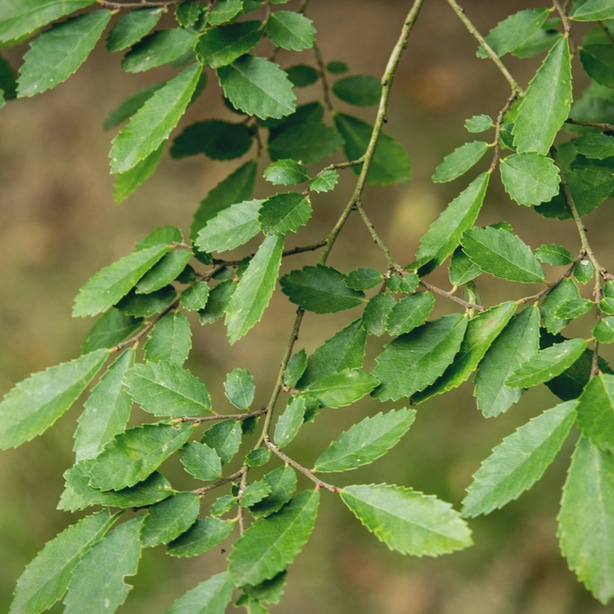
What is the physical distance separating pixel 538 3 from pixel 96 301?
2265 mm

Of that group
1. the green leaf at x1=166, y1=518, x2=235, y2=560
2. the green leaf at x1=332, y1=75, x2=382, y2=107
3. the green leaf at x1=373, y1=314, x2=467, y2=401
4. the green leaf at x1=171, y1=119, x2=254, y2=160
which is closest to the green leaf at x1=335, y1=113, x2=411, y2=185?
the green leaf at x1=332, y1=75, x2=382, y2=107

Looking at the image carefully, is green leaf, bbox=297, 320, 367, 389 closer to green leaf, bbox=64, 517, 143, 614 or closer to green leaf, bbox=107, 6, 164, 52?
green leaf, bbox=64, 517, 143, 614

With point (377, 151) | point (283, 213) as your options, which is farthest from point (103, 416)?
point (377, 151)

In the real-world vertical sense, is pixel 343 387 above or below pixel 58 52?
below

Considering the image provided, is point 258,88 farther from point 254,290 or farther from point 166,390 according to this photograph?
point 166,390

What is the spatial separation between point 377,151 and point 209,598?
859 mm

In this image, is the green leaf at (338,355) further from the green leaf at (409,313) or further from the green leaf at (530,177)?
the green leaf at (530,177)

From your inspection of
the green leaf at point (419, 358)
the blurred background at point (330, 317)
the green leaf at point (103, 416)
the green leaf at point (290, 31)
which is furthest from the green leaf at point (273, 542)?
the blurred background at point (330, 317)

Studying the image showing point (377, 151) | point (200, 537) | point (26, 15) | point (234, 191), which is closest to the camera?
point (200, 537)

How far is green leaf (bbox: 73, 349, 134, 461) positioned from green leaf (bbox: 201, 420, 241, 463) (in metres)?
0.13

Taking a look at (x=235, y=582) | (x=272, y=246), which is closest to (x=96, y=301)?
(x=272, y=246)

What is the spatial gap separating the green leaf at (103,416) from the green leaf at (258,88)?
0.36 m

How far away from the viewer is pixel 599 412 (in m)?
0.68

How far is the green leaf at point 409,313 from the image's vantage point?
818 mm
